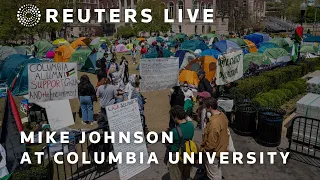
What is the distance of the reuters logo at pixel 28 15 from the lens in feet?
119

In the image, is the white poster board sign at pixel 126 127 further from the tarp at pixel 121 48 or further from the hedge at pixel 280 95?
the tarp at pixel 121 48

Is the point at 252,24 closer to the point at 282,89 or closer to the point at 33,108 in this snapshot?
the point at 282,89

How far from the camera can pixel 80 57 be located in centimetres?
2164

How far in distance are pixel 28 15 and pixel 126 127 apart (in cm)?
3907

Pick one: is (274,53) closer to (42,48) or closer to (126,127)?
(126,127)

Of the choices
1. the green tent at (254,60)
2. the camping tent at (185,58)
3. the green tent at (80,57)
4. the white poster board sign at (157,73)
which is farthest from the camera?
the green tent at (80,57)

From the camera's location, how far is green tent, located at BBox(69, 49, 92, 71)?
21.4 m

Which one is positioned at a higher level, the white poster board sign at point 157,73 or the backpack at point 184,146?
the white poster board sign at point 157,73

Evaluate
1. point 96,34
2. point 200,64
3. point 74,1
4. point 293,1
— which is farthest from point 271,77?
point 293,1

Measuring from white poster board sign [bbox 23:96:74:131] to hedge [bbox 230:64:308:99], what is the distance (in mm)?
5516

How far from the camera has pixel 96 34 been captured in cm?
7819

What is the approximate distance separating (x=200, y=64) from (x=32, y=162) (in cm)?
1131

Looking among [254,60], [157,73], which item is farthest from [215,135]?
[254,60]

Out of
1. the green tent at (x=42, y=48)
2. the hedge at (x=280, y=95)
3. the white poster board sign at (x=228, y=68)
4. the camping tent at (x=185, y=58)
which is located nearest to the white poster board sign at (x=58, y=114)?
the white poster board sign at (x=228, y=68)
